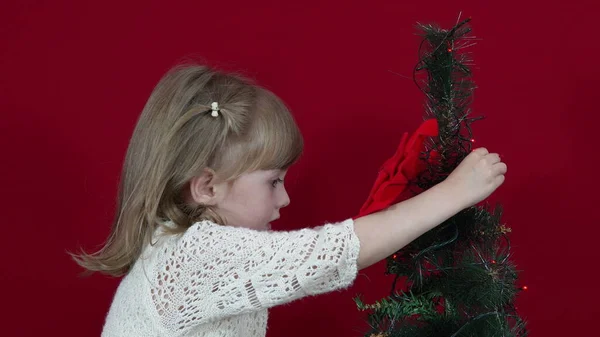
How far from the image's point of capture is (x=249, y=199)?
1272 millimetres

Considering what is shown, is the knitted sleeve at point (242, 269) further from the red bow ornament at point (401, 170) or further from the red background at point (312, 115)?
the red background at point (312, 115)

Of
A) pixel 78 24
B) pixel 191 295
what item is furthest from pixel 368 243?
pixel 78 24

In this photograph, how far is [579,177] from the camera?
1438 mm

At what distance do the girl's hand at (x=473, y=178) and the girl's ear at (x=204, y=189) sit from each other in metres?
0.37

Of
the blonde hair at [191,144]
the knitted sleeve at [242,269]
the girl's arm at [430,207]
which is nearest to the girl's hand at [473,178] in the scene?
the girl's arm at [430,207]

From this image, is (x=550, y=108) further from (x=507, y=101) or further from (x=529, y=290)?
(x=529, y=290)

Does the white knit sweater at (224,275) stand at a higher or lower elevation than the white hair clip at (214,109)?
lower

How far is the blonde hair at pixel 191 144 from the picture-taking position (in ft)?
4.13

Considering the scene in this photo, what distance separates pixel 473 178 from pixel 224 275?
14.4 inches

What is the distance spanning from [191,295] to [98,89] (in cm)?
66

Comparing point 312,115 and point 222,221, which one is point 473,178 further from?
point 312,115

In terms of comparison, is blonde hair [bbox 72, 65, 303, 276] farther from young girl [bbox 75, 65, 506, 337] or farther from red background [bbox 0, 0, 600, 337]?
red background [bbox 0, 0, 600, 337]

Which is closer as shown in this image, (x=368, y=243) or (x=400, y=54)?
(x=368, y=243)

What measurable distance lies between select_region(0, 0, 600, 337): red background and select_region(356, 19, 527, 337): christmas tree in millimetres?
369
